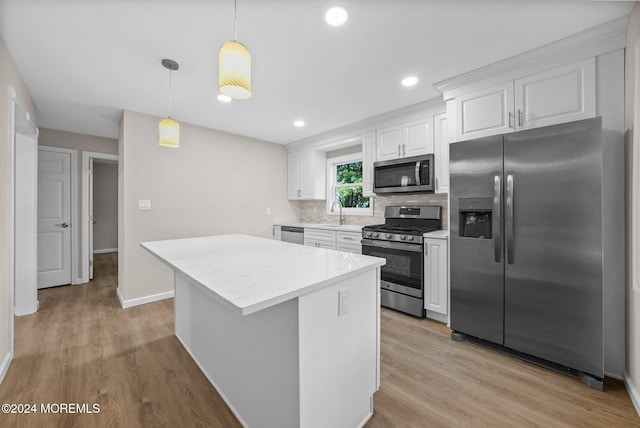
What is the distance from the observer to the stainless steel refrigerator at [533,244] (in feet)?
5.82

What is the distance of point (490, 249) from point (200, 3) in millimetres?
2738

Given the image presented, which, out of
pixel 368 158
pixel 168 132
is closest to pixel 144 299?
pixel 168 132

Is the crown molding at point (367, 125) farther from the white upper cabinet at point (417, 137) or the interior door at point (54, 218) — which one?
the interior door at point (54, 218)

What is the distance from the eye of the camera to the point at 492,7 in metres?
1.63

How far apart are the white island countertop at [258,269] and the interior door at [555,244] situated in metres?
1.33

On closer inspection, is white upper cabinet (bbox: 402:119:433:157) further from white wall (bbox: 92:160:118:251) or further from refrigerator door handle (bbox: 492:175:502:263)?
white wall (bbox: 92:160:118:251)

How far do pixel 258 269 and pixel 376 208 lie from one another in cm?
296

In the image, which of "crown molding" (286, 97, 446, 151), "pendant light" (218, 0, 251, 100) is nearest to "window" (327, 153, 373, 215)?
"crown molding" (286, 97, 446, 151)

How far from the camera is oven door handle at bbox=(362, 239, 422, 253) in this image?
285 cm

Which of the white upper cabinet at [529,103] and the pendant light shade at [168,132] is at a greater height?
the white upper cabinet at [529,103]

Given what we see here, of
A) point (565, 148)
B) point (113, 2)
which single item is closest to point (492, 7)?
point (565, 148)

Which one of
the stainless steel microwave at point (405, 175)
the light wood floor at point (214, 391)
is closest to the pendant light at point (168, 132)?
the light wood floor at point (214, 391)

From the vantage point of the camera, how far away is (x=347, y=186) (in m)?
4.54

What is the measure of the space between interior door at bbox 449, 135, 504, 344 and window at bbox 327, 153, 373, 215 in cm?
178
